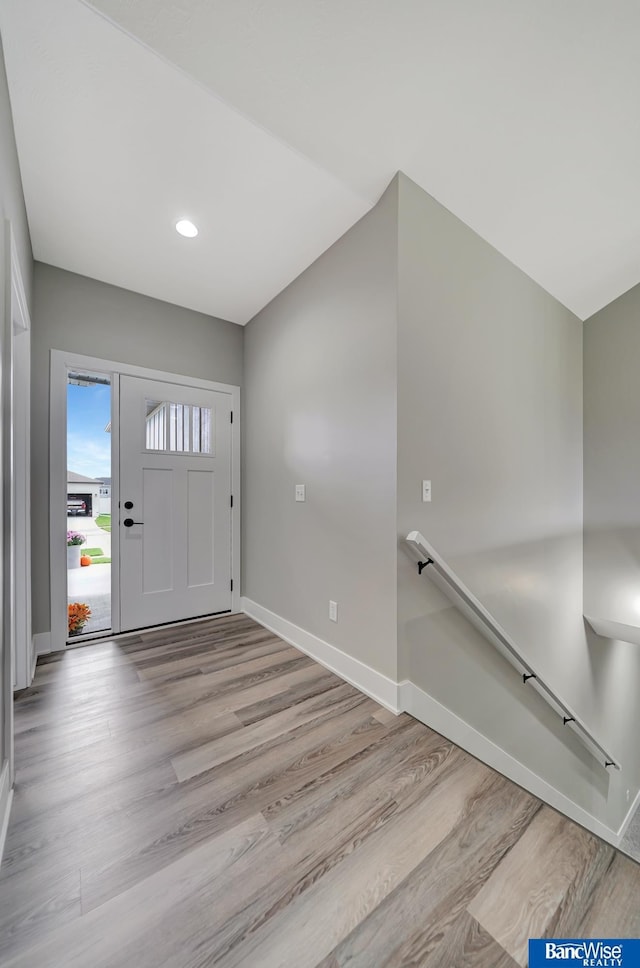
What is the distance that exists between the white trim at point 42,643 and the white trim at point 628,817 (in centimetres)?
518

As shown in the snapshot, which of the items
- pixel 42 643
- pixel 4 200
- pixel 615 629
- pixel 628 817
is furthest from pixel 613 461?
pixel 42 643

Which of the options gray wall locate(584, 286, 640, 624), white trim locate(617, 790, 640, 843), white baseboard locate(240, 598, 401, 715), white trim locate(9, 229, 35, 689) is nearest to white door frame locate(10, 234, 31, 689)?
white trim locate(9, 229, 35, 689)

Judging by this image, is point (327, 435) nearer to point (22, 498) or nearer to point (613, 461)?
point (22, 498)

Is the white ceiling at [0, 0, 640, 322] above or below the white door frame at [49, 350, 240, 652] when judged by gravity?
above

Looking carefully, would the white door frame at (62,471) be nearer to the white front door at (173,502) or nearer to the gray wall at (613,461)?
the white front door at (173,502)

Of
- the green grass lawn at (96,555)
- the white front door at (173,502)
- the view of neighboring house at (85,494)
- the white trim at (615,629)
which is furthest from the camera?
the green grass lawn at (96,555)

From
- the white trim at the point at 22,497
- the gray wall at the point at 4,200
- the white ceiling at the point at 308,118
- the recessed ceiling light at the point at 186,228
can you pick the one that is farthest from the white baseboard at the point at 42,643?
the recessed ceiling light at the point at 186,228

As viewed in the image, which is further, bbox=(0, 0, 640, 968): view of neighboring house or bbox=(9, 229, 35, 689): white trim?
bbox=(9, 229, 35, 689): white trim

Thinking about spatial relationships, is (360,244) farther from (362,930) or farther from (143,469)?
(362,930)

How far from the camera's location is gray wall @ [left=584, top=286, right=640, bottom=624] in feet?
10.4

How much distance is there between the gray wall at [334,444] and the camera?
187cm

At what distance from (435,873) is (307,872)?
38cm

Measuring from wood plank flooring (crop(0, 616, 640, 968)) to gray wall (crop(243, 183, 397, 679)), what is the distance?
58 cm

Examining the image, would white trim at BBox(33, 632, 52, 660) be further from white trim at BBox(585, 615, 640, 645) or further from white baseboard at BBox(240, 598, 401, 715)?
white trim at BBox(585, 615, 640, 645)
